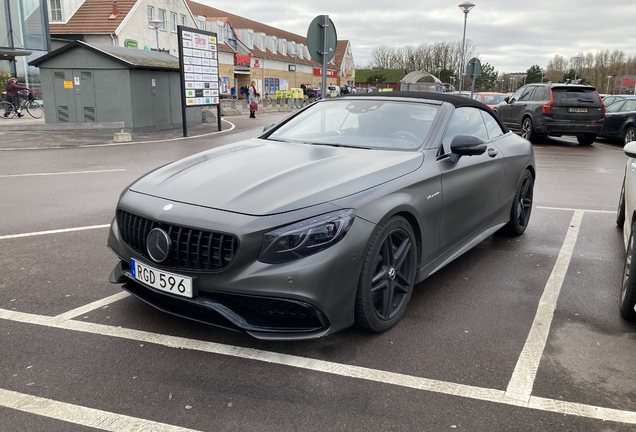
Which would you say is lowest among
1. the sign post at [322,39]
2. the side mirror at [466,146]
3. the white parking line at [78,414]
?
the white parking line at [78,414]

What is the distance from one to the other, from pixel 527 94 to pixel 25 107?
21262mm

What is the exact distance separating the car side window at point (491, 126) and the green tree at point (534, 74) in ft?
340

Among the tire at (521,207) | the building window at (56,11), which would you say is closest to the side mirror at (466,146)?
the tire at (521,207)

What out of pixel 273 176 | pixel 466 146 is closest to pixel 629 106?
pixel 466 146

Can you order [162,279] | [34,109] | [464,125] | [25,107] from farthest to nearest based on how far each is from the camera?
[34,109] → [25,107] → [464,125] → [162,279]

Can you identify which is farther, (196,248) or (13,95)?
(13,95)

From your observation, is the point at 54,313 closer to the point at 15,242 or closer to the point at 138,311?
the point at 138,311

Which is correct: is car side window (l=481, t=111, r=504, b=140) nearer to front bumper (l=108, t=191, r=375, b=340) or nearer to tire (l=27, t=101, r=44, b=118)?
front bumper (l=108, t=191, r=375, b=340)

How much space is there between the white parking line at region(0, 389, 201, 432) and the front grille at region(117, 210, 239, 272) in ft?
2.71

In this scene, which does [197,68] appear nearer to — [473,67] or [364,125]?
[473,67]

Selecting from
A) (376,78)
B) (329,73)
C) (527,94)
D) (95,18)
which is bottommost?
(527,94)

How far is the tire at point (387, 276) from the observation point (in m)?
3.20

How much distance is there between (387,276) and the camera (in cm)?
343

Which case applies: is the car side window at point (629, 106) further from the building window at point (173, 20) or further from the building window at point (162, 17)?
the building window at point (173, 20)
